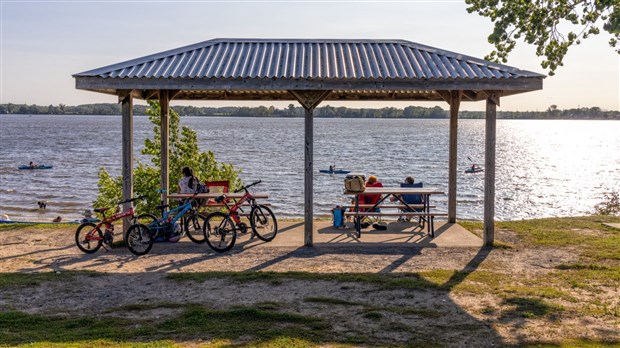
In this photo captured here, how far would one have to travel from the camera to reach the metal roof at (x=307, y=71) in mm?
10477

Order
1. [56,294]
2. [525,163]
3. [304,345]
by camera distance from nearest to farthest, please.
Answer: [304,345] < [56,294] < [525,163]

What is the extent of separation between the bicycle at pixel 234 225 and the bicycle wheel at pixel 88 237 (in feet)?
6.02

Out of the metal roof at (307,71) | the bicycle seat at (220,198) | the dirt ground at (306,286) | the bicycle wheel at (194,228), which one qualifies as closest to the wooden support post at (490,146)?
the metal roof at (307,71)

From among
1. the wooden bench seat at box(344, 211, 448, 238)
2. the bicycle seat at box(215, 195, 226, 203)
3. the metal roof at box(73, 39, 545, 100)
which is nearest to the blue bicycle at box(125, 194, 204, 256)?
the bicycle seat at box(215, 195, 226, 203)

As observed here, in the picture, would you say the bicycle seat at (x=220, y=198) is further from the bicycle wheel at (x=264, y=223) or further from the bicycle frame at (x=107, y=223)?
the bicycle frame at (x=107, y=223)

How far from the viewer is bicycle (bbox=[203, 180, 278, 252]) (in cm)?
1080

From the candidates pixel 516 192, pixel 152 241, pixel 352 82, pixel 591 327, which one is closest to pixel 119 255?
pixel 152 241

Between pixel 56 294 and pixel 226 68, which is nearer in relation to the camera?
pixel 56 294

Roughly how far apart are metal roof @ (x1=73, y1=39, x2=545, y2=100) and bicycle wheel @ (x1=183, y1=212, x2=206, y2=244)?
8.53 ft

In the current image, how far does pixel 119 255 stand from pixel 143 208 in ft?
25.5

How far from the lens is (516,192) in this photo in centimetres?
3975

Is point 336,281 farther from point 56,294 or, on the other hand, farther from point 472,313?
point 56,294

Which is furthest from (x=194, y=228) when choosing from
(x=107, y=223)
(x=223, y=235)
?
(x=107, y=223)

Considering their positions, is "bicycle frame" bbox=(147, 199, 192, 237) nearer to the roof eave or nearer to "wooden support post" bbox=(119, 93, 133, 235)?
"wooden support post" bbox=(119, 93, 133, 235)
